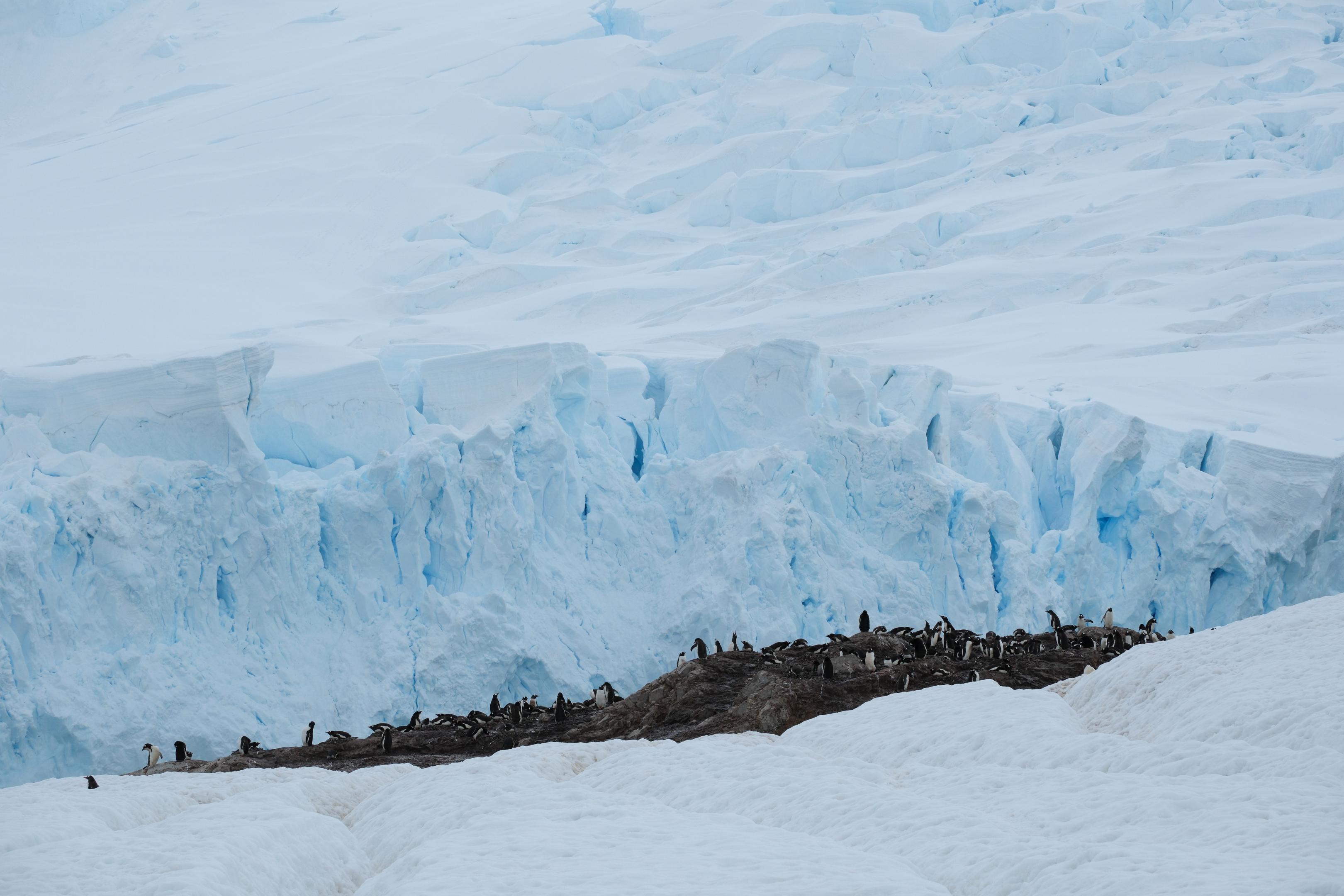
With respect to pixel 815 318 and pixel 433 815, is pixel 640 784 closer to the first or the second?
pixel 433 815

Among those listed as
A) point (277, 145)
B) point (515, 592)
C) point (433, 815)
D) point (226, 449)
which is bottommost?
point (515, 592)

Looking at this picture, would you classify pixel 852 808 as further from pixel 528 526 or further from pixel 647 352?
pixel 647 352

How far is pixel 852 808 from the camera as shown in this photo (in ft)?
20.9

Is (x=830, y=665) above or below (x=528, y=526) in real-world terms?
below

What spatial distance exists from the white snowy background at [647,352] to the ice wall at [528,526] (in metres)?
0.05

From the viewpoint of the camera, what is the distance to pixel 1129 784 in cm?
590

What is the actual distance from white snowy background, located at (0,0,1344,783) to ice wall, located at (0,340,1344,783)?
5 cm

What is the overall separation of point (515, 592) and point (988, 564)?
5974 millimetres

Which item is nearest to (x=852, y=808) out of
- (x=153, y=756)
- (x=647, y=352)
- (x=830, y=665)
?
(x=830, y=665)

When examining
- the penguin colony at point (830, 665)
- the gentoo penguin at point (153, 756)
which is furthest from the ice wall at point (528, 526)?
the gentoo penguin at point (153, 756)

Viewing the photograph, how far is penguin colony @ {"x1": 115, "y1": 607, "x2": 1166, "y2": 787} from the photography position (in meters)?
10.4

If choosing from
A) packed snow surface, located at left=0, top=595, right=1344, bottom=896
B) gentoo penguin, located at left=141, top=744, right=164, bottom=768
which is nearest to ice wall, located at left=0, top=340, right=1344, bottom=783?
gentoo penguin, located at left=141, top=744, right=164, bottom=768

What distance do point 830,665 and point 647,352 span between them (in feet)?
A: 31.3

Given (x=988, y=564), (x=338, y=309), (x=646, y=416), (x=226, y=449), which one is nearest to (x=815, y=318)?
(x=646, y=416)
